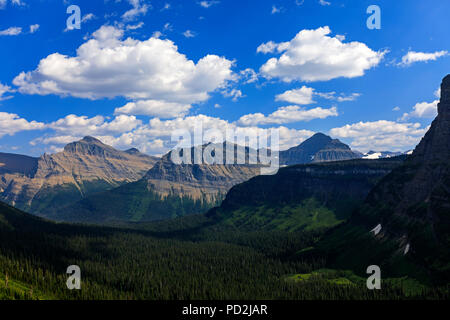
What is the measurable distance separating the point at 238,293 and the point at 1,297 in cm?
11242

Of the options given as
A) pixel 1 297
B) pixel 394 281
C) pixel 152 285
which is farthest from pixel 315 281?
pixel 1 297

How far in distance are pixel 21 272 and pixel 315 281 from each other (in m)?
171

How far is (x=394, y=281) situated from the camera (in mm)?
177500

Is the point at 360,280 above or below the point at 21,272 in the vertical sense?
below

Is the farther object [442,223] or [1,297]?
[442,223]
